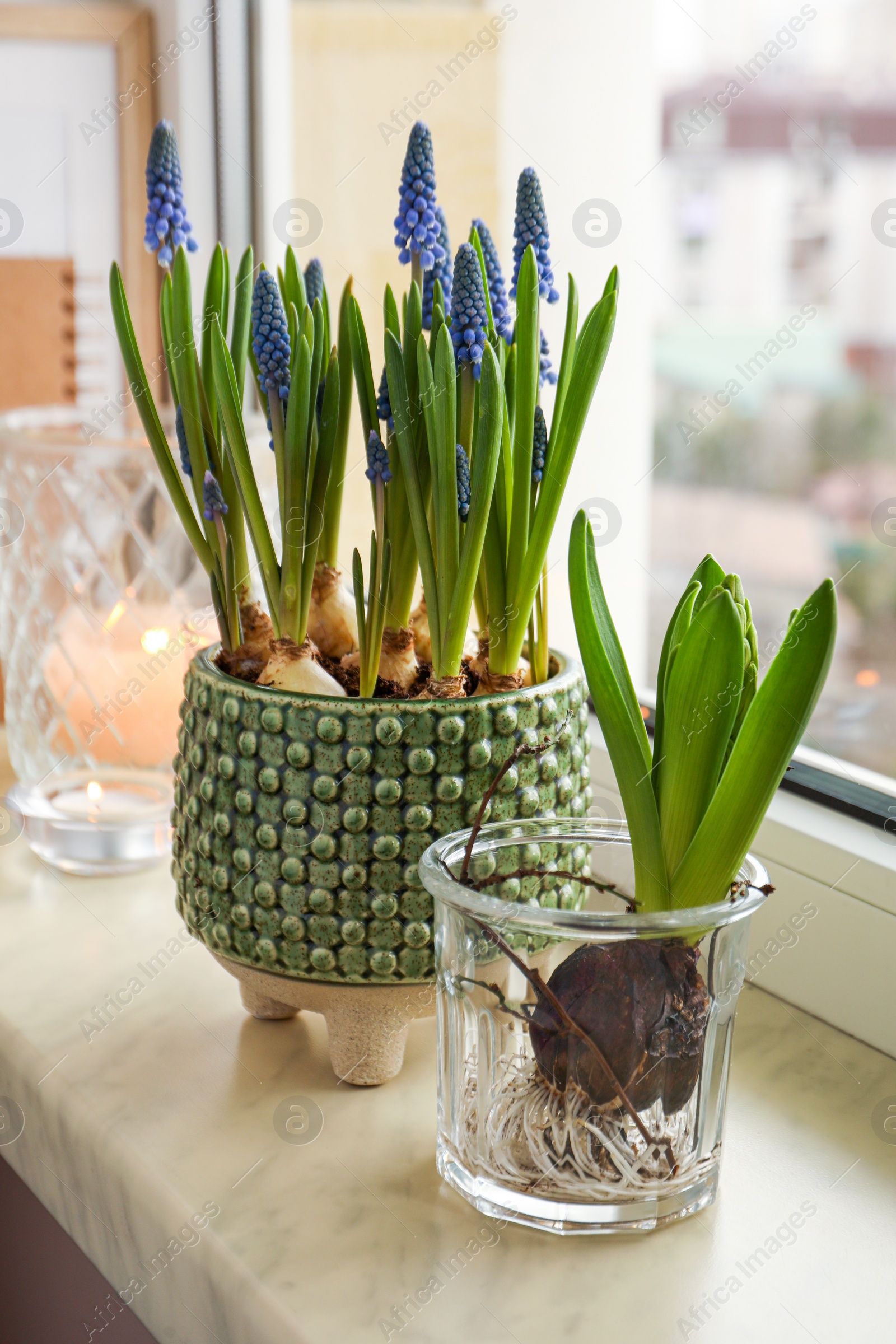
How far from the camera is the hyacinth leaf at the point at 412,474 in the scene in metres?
0.40

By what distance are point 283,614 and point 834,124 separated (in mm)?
2188

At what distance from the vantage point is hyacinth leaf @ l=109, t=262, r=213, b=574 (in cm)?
43

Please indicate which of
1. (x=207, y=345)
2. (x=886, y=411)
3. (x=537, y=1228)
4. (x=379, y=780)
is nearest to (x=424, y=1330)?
(x=537, y=1228)

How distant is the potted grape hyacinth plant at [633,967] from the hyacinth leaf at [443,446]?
0.06 m

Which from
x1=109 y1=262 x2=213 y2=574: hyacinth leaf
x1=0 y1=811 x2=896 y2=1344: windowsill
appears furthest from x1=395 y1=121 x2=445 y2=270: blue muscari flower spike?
x1=0 y1=811 x2=896 y2=1344: windowsill

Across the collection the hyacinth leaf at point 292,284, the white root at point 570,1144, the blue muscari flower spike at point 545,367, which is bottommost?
the white root at point 570,1144

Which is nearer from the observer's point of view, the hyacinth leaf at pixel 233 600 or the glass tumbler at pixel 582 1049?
the glass tumbler at pixel 582 1049

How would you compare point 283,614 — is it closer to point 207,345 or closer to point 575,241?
point 207,345

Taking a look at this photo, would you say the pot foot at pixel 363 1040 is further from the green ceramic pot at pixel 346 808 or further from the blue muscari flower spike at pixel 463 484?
the blue muscari flower spike at pixel 463 484

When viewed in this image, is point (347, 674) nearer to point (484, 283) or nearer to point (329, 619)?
point (329, 619)

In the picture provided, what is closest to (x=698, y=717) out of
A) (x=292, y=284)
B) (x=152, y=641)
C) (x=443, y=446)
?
(x=443, y=446)

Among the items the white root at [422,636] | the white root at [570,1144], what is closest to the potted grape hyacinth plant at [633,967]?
the white root at [570,1144]

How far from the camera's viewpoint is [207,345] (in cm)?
44

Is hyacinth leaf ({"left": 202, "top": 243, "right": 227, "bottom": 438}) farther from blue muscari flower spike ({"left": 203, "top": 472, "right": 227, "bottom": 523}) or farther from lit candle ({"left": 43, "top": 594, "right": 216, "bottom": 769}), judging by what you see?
lit candle ({"left": 43, "top": 594, "right": 216, "bottom": 769})
